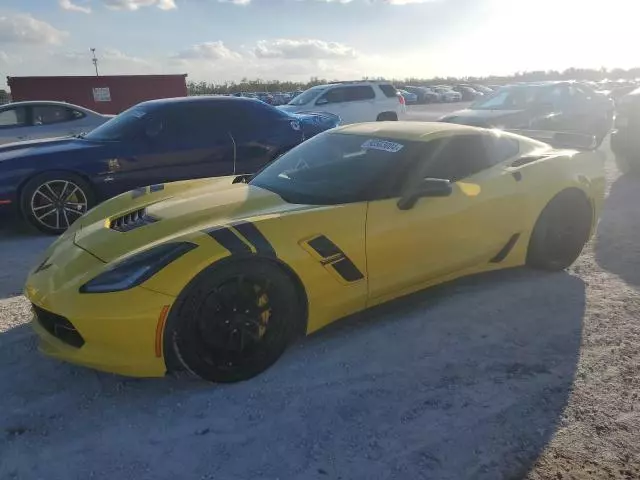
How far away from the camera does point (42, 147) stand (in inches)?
231

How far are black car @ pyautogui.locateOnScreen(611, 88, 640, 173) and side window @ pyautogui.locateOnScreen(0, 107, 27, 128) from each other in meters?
10.1

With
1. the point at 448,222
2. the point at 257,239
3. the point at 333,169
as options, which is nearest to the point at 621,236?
the point at 448,222

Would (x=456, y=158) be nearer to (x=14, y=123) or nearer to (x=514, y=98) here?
(x=514, y=98)

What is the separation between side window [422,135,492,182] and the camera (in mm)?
3568

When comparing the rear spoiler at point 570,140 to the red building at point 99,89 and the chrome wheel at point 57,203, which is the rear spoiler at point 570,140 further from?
the red building at point 99,89

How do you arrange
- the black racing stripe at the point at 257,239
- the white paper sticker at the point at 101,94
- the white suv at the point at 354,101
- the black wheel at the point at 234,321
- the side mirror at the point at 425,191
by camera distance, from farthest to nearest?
the white paper sticker at the point at 101,94 < the white suv at the point at 354,101 < the side mirror at the point at 425,191 < the black racing stripe at the point at 257,239 < the black wheel at the point at 234,321

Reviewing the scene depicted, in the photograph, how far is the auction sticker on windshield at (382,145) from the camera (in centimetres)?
353

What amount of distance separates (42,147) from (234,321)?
4393 mm

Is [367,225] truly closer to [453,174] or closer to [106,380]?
[453,174]

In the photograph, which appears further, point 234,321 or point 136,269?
point 234,321

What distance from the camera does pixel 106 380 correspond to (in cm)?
284

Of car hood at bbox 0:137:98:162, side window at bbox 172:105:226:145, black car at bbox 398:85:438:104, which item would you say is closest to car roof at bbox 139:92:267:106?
side window at bbox 172:105:226:145

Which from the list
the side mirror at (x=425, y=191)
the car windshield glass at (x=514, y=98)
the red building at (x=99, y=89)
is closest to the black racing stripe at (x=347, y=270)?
the side mirror at (x=425, y=191)

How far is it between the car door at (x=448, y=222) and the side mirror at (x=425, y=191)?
0.04 m
